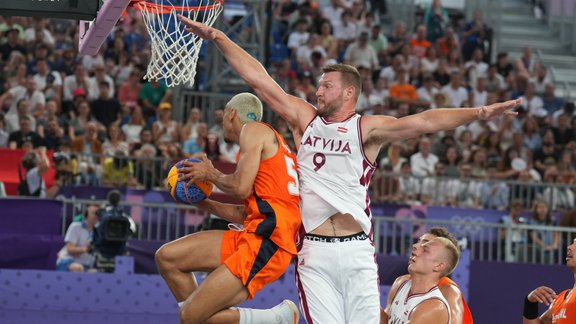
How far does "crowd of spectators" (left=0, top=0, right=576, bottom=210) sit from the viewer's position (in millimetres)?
18156

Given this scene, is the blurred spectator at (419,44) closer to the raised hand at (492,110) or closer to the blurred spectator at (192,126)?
the blurred spectator at (192,126)

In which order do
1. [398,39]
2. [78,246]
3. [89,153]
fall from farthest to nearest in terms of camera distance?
[398,39]
[89,153]
[78,246]

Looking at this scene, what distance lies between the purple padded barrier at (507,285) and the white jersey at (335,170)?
27.0ft

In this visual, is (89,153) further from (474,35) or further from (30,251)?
(474,35)

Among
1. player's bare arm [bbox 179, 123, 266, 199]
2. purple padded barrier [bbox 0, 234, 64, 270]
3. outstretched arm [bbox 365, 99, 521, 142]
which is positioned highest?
outstretched arm [bbox 365, 99, 521, 142]

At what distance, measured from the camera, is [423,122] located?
26.2ft

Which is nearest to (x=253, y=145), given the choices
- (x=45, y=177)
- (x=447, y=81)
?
(x=45, y=177)

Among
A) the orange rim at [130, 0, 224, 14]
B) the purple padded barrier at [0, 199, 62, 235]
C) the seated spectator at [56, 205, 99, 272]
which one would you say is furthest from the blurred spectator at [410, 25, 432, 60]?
the orange rim at [130, 0, 224, 14]

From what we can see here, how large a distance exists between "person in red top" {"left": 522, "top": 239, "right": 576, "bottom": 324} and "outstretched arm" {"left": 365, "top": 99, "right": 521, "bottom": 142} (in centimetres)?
177

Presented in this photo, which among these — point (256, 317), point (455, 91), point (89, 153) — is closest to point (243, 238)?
point (256, 317)

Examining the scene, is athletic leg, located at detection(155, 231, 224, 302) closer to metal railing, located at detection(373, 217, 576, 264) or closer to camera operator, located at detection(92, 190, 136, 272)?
camera operator, located at detection(92, 190, 136, 272)

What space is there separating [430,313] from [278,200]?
58.1 inches

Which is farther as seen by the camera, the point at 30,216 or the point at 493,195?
the point at 493,195

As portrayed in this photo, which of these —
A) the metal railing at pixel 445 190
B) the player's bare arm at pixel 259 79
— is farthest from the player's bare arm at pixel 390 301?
the metal railing at pixel 445 190
